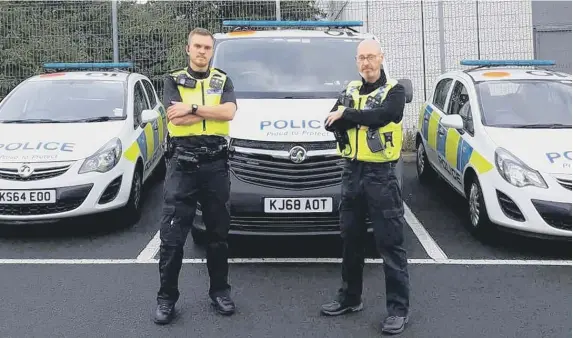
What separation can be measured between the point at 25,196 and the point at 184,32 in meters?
6.97

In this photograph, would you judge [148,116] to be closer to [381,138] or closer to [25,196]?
[25,196]

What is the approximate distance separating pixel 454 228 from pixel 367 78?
117 inches

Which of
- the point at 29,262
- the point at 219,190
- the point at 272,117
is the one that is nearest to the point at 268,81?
the point at 272,117

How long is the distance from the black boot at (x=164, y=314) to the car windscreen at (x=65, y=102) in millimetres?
3274

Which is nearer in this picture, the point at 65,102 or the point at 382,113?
the point at 382,113

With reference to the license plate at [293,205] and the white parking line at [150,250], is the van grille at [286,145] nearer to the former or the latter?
the license plate at [293,205]

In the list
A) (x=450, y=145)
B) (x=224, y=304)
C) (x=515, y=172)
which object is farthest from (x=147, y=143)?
(x=515, y=172)

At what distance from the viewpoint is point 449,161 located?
7.05 metres

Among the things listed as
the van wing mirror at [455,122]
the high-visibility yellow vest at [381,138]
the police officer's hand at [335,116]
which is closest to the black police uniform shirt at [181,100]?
the police officer's hand at [335,116]

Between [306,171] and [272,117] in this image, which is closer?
[306,171]

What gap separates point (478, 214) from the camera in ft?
19.6

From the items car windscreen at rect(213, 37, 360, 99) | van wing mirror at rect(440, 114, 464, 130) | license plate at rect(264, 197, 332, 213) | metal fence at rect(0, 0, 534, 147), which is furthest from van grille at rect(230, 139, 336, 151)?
metal fence at rect(0, 0, 534, 147)

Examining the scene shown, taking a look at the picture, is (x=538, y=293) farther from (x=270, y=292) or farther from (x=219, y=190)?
(x=219, y=190)

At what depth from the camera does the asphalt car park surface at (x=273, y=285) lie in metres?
4.12
